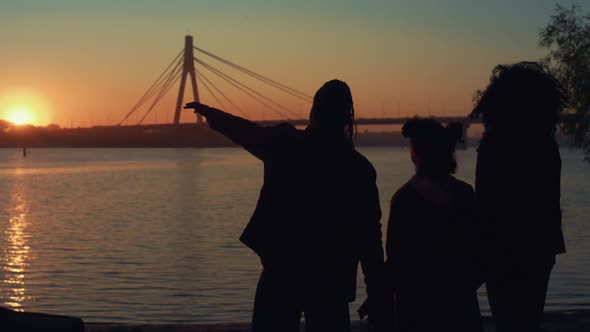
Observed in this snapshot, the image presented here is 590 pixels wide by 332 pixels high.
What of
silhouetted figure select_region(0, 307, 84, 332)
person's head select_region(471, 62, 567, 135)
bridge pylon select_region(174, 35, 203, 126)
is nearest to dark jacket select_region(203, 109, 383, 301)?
person's head select_region(471, 62, 567, 135)

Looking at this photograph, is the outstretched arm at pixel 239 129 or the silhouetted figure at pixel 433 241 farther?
the silhouetted figure at pixel 433 241

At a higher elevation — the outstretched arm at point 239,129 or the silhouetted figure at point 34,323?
the outstretched arm at point 239,129

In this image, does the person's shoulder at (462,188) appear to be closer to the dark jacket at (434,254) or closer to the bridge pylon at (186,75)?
the dark jacket at (434,254)

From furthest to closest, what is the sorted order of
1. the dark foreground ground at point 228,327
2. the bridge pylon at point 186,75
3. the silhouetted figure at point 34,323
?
the bridge pylon at point 186,75
the dark foreground ground at point 228,327
the silhouetted figure at point 34,323

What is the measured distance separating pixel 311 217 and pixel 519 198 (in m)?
0.90

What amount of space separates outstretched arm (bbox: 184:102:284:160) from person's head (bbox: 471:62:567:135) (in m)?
1.00

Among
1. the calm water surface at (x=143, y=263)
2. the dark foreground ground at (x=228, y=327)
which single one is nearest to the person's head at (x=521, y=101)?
the dark foreground ground at (x=228, y=327)

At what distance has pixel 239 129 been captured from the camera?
11.7 feet

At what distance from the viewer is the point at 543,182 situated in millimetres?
3797

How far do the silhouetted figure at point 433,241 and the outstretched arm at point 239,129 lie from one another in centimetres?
67

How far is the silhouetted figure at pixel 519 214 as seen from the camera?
3.75 meters

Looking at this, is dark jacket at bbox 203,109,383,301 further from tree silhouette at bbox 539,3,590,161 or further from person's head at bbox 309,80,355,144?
tree silhouette at bbox 539,3,590,161

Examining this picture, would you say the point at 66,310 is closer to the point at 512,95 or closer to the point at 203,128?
the point at 512,95

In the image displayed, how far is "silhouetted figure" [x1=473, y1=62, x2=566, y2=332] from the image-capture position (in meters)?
3.75
